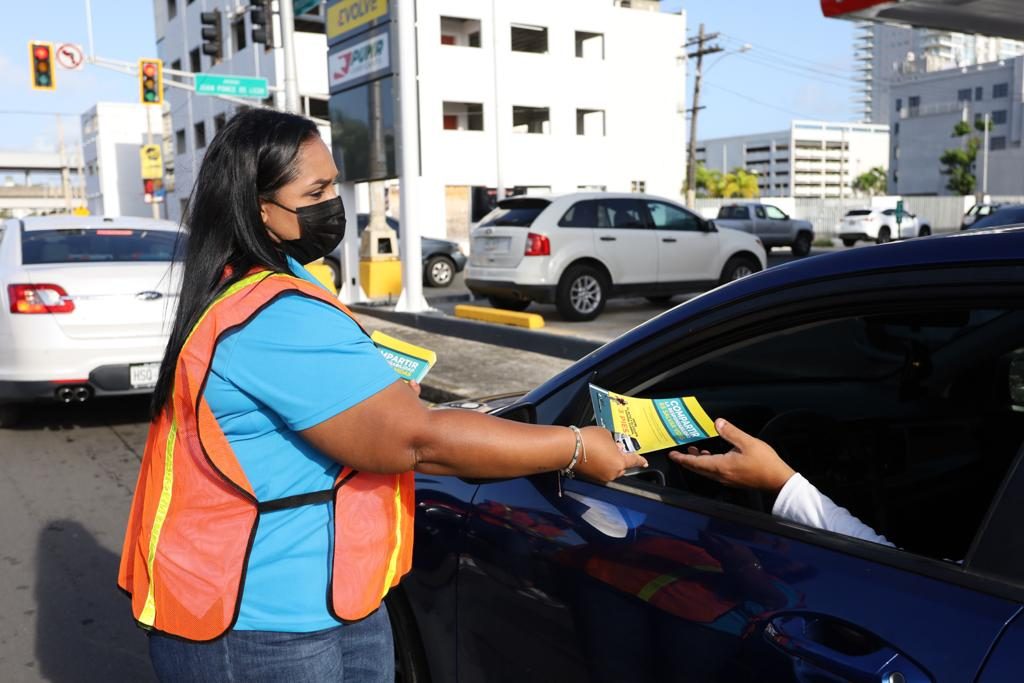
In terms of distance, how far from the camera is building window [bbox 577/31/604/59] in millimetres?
40469

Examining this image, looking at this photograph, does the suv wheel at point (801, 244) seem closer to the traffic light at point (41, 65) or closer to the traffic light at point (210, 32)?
the traffic light at point (210, 32)

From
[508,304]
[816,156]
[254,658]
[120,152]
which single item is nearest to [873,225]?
[508,304]

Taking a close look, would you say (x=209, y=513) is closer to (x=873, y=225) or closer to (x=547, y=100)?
(x=873, y=225)

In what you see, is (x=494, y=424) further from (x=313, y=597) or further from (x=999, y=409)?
(x=999, y=409)

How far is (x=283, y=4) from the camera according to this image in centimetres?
1566

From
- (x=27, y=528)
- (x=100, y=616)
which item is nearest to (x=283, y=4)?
(x=27, y=528)

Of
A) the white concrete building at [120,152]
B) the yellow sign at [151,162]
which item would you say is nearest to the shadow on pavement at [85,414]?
the yellow sign at [151,162]

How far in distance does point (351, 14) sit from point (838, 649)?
1414cm

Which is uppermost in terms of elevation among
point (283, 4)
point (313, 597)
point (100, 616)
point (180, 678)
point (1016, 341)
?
point (283, 4)

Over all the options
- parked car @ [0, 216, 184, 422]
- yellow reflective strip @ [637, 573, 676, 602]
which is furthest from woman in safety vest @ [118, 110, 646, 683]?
parked car @ [0, 216, 184, 422]

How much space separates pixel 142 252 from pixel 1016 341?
253 inches

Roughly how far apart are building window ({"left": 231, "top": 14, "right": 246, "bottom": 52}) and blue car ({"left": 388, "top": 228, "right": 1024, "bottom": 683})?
1575 inches

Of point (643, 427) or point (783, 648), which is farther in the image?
point (643, 427)

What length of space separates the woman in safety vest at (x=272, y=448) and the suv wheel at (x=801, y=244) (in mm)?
28864
